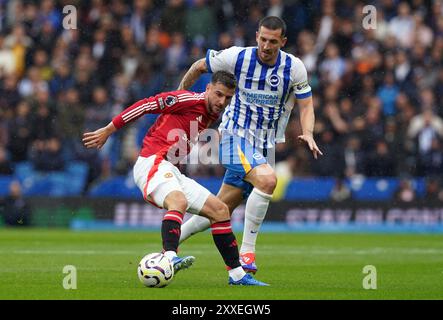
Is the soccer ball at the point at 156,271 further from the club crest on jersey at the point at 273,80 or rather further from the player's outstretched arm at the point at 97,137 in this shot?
the club crest on jersey at the point at 273,80

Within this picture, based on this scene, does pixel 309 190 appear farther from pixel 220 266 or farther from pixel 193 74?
pixel 193 74

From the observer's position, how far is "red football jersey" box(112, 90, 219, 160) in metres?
9.48

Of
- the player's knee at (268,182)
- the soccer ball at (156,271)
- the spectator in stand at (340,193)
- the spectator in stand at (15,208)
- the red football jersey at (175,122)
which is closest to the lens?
the soccer ball at (156,271)

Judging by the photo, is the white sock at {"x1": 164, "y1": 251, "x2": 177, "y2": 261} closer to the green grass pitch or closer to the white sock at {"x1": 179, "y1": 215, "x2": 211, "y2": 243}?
the green grass pitch

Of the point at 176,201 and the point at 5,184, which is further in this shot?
the point at 5,184

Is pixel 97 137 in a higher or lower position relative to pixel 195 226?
higher

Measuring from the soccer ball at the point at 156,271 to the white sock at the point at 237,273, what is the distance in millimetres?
777

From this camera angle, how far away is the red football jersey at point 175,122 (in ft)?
31.1

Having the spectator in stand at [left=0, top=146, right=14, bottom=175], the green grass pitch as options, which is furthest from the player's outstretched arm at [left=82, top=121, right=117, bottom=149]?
the spectator in stand at [left=0, top=146, right=14, bottom=175]

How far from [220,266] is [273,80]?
2.37 m

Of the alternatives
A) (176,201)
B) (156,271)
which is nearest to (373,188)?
(176,201)

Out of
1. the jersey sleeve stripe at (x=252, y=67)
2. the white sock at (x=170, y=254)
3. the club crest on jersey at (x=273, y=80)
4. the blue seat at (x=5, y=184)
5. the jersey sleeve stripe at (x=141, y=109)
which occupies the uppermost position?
the jersey sleeve stripe at (x=252, y=67)

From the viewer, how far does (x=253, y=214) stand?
10.3m

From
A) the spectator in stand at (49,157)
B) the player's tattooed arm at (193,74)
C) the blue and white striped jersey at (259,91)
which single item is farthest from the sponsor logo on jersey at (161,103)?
the spectator in stand at (49,157)
